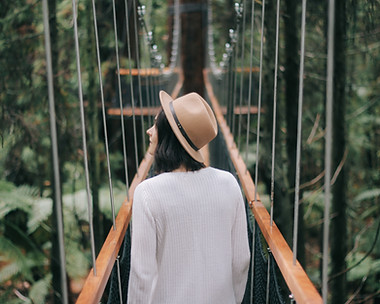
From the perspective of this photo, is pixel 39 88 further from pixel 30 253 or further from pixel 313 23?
pixel 313 23

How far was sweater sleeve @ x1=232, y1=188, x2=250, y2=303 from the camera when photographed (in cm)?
121

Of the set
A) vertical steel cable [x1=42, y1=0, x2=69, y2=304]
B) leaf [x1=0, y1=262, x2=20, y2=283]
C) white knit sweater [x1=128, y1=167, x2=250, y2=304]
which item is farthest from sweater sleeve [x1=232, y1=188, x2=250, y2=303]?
leaf [x1=0, y1=262, x2=20, y2=283]

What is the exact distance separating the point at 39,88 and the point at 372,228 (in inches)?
81.5

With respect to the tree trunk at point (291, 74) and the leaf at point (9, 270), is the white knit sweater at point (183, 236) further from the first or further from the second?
the tree trunk at point (291, 74)

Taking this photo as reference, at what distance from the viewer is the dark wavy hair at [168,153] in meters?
1.15

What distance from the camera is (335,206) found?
9.23ft

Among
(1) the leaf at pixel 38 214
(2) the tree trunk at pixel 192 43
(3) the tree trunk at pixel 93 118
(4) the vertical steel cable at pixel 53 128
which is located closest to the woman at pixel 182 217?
(4) the vertical steel cable at pixel 53 128

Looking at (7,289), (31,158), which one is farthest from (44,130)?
(7,289)

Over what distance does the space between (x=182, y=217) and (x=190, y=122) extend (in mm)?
210

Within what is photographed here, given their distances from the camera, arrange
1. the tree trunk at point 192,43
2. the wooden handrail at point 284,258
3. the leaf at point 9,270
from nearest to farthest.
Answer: the wooden handrail at point 284,258
the leaf at point 9,270
the tree trunk at point 192,43

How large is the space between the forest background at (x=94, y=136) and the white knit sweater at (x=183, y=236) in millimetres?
1047

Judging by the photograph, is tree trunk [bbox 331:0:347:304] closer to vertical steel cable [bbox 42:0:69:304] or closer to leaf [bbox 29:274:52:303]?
leaf [bbox 29:274:52:303]

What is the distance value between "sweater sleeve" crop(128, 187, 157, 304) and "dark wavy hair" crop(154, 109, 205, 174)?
0.08 m

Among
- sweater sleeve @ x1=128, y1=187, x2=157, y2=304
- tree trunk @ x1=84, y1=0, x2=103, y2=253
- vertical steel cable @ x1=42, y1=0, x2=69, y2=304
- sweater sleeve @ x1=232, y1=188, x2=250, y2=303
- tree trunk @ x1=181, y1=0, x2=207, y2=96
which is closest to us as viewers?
vertical steel cable @ x1=42, y1=0, x2=69, y2=304
